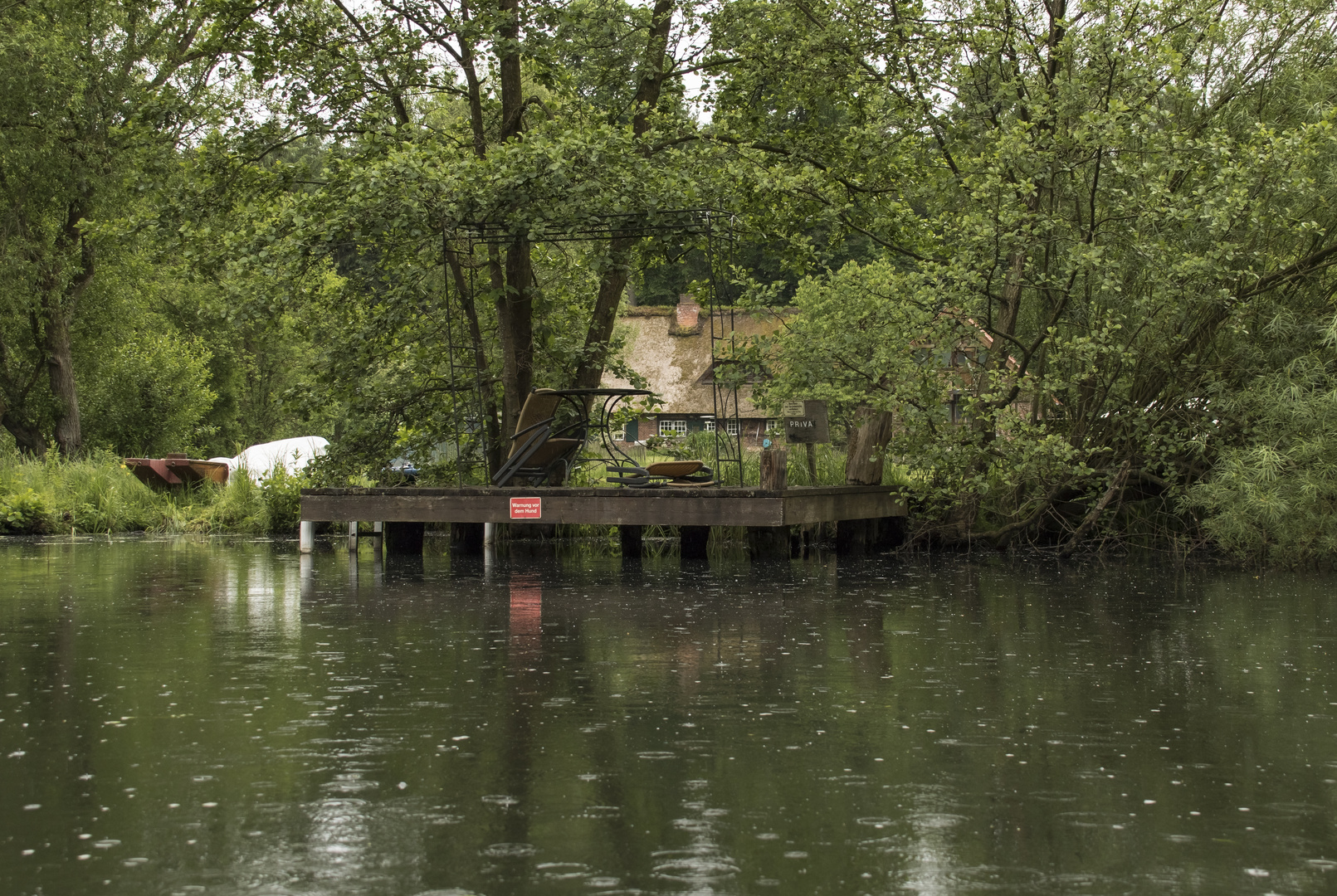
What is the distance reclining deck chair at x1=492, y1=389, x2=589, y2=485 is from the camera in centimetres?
1733

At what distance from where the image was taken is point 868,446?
1944 centimetres


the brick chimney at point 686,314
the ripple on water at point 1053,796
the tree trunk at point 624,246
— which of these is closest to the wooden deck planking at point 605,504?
the tree trunk at point 624,246

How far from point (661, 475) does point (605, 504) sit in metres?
0.92

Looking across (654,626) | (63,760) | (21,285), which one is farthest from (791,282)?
(63,760)

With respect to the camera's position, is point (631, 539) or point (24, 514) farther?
point (24, 514)

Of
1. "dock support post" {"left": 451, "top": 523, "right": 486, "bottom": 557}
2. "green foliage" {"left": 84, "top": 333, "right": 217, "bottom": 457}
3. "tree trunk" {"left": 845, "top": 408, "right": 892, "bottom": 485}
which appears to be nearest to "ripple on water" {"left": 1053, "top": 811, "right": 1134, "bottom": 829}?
"tree trunk" {"left": 845, "top": 408, "right": 892, "bottom": 485}

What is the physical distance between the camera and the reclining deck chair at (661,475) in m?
17.2

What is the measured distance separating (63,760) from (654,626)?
17.6ft

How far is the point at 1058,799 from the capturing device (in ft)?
17.8

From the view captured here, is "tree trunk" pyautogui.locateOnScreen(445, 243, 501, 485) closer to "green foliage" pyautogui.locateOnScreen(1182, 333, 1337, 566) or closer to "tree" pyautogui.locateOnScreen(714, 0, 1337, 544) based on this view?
"tree" pyautogui.locateOnScreen(714, 0, 1337, 544)

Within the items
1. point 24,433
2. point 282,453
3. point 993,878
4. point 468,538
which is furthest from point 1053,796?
point 24,433

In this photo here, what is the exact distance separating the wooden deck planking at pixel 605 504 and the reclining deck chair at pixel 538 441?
0.45 meters

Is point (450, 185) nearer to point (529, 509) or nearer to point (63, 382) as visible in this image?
point (529, 509)

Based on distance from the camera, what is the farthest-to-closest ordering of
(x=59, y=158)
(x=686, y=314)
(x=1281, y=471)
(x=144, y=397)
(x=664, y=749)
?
(x=686, y=314) → (x=144, y=397) → (x=59, y=158) → (x=1281, y=471) → (x=664, y=749)
